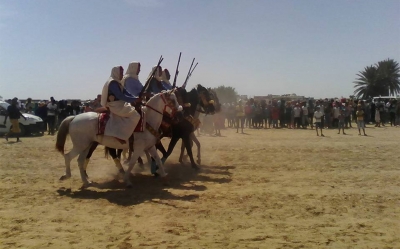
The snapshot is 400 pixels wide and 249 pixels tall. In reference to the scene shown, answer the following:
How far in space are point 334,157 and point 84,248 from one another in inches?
385

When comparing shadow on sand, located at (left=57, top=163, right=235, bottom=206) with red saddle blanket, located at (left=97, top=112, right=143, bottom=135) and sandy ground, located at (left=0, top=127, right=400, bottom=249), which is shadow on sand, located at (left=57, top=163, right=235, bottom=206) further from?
red saddle blanket, located at (left=97, top=112, right=143, bottom=135)

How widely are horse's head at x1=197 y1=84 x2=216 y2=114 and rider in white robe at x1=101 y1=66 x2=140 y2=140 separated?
3.60 metres

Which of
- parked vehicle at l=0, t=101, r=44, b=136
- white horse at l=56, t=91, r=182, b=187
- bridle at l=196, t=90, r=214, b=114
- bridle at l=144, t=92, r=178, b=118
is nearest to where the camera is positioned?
white horse at l=56, t=91, r=182, b=187

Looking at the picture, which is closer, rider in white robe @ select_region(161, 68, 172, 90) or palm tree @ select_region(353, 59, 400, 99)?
rider in white robe @ select_region(161, 68, 172, 90)

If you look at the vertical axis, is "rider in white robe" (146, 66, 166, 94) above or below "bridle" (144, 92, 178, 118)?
above

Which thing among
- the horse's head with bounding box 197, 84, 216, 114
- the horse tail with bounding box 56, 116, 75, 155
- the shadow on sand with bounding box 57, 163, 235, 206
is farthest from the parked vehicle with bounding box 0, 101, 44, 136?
the horse tail with bounding box 56, 116, 75, 155

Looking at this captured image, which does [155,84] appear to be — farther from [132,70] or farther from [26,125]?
[26,125]

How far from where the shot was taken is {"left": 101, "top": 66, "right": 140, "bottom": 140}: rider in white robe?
8.61 metres

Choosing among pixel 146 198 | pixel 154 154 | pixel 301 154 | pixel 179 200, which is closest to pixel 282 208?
pixel 179 200

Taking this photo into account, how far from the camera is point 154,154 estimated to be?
8.98 m

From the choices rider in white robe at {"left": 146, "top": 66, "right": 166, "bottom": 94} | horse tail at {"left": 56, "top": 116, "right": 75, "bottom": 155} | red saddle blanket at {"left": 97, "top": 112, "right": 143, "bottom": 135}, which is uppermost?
rider in white robe at {"left": 146, "top": 66, "right": 166, "bottom": 94}

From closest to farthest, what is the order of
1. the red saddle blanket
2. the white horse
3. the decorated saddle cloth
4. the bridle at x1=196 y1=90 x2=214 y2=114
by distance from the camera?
the red saddle blanket → the white horse → the decorated saddle cloth → the bridle at x1=196 y1=90 x2=214 y2=114

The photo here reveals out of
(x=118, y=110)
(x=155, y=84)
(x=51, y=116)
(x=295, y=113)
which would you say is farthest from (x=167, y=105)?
(x=295, y=113)

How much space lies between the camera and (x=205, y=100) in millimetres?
12047
